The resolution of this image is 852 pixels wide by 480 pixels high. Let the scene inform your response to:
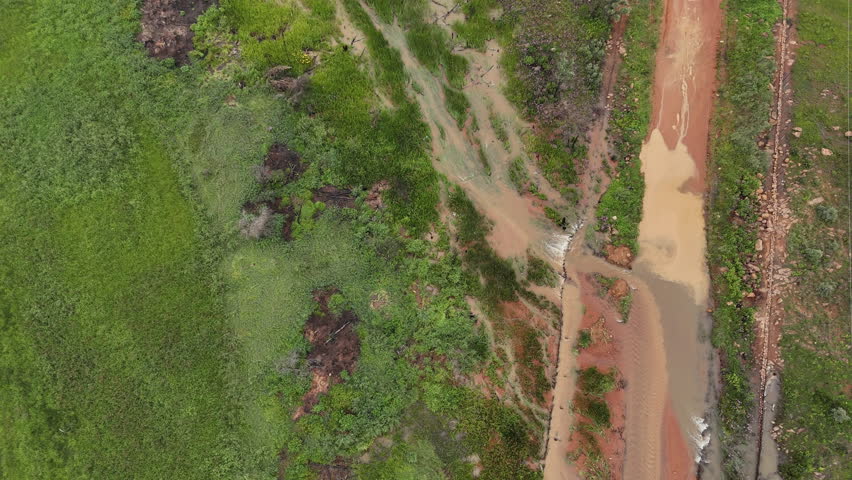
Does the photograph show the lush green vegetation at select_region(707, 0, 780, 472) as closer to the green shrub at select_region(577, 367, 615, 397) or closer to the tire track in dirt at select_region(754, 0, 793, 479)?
the tire track in dirt at select_region(754, 0, 793, 479)

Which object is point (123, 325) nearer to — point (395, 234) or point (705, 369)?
point (395, 234)

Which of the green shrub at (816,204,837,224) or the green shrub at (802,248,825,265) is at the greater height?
the green shrub at (816,204,837,224)

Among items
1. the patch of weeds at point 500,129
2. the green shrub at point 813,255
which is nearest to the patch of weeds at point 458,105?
the patch of weeds at point 500,129

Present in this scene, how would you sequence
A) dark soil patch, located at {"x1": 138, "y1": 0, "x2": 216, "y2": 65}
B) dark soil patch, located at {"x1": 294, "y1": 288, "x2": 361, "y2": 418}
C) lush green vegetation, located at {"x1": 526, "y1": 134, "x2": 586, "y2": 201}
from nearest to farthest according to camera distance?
dark soil patch, located at {"x1": 294, "y1": 288, "x2": 361, "y2": 418}, lush green vegetation, located at {"x1": 526, "y1": 134, "x2": 586, "y2": 201}, dark soil patch, located at {"x1": 138, "y1": 0, "x2": 216, "y2": 65}

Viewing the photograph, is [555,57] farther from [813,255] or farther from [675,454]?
[675,454]

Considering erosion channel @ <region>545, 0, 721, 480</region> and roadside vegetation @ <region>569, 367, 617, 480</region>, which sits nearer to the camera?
A: roadside vegetation @ <region>569, 367, 617, 480</region>

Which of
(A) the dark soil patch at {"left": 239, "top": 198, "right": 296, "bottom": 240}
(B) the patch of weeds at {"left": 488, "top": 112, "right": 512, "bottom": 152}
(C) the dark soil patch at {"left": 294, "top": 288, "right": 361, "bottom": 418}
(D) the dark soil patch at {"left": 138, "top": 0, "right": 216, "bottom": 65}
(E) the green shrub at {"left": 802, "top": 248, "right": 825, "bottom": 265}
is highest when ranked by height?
(D) the dark soil patch at {"left": 138, "top": 0, "right": 216, "bottom": 65}

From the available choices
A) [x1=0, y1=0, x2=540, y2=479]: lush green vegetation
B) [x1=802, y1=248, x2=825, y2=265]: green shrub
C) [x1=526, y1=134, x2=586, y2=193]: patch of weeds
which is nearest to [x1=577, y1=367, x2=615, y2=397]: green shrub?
[x1=0, y1=0, x2=540, y2=479]: lush green vegetation

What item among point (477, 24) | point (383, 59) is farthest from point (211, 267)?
point (477, 24)

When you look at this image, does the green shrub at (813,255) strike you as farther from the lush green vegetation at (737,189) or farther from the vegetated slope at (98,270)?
the vegetated slope at (98,270)
